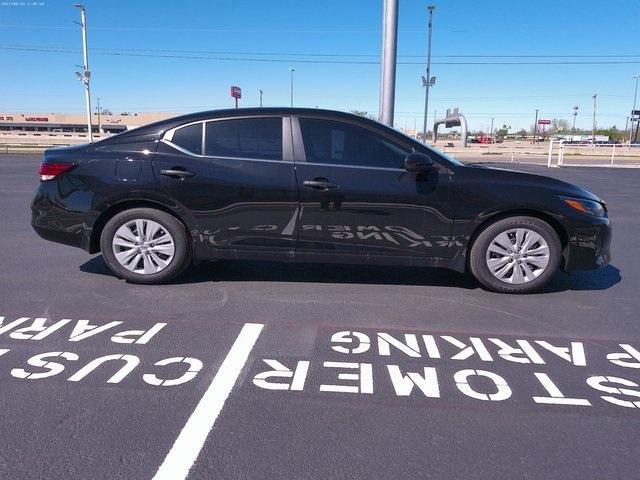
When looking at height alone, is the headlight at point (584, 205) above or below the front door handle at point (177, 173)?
below

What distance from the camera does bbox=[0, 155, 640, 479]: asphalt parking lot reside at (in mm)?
2570

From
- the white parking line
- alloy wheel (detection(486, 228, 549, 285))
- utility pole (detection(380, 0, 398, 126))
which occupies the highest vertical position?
utility pole (detection(380, 0, 398, 126))

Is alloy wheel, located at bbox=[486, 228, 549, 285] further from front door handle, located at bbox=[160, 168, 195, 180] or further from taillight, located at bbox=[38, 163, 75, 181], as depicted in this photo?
taillight, located at bbox=[38, 163, 75, 181]

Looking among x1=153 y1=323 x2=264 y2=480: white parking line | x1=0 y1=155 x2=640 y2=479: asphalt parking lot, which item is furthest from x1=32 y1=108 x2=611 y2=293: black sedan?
x1=153 y1=323 x2=264 y2=480: white parking line

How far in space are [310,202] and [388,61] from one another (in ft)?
25.9

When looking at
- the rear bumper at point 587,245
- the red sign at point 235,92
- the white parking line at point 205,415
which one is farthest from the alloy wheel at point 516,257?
the red sign at point 235,92

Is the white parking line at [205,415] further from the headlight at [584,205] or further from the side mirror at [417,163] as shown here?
the headlight at [584,205]

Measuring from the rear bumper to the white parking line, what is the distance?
115 inches

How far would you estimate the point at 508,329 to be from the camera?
4.26 metres

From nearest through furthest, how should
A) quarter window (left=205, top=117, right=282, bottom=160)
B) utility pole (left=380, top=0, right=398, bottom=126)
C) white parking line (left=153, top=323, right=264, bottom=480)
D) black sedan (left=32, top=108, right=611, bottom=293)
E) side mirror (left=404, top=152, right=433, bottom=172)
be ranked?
white parking line (left=153, top=323, right=264, bottom=480) → side mirror (left=404, top=152, right=433, bottom=172) → black sedan (left=32, top=108, right=611, bottom=293) → quarter window (left=205, top=117, right=282, bottom=160) → utility pole (left=380, top=0, right=398, bottom=126)

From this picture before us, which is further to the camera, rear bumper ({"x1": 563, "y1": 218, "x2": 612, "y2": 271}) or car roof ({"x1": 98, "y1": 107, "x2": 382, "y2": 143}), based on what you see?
car roof ({"x1": 98, "y1": 107, "x2": 382, "y2": 143})

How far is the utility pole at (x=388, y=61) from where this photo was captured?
11594mm

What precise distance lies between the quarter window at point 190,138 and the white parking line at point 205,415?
1937 mm

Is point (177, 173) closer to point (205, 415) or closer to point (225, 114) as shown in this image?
point (225, 114)
